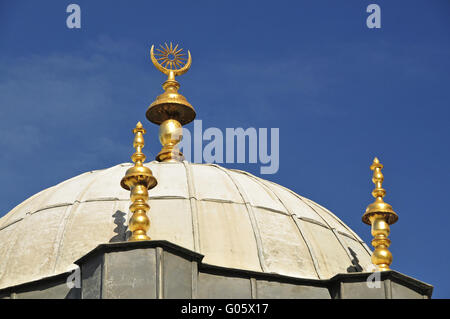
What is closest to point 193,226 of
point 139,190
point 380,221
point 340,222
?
point 139,190

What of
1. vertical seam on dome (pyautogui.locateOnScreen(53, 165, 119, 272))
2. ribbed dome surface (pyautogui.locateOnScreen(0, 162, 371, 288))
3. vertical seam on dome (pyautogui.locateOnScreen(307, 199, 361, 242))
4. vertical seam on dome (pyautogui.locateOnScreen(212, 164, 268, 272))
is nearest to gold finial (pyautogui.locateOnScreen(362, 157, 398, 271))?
ribbed dome surface (pyautogui.locateOnScreen(0, 162, 371, 288))

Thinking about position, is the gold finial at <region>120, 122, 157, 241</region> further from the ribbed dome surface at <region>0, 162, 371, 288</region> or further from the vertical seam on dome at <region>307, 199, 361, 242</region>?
the vertical seam on dome at <region>307, 199, 361, 242</region>

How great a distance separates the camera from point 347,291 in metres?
50.1

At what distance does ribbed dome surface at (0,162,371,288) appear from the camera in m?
51.9

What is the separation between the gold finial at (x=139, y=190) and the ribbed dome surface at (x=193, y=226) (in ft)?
8.25

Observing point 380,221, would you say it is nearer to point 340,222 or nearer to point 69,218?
point 340,222

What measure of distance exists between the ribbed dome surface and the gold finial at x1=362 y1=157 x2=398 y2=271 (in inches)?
88.7

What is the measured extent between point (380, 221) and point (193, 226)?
249 inches

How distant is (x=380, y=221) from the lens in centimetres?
5203

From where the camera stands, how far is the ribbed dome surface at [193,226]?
51.9 metres
